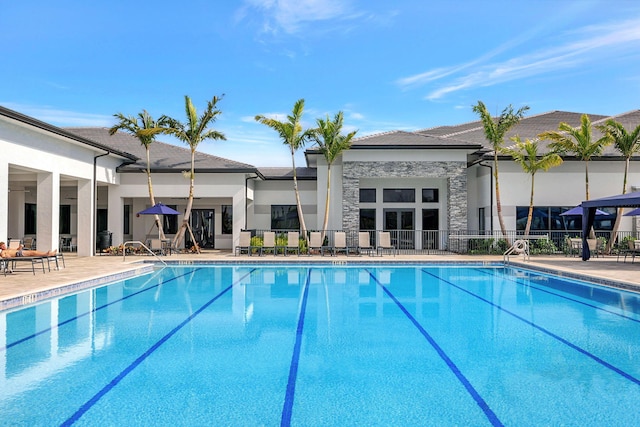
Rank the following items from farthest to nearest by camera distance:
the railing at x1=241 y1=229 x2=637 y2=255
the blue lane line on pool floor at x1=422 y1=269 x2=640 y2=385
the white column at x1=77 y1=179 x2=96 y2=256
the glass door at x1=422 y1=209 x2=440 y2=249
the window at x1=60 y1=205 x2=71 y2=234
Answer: the window at x1=60 y1=205 x2=71 y2=234, the glass door at x1=422 y1=209 x2=440 y2=249, the railing at x1=241 y1=229 x2=637 y2=255, the white column at x1=77 y1=179 x2=96 y2=256, the blue lane line on pool floor at x1=422 y1=269 x2=640 y2=385

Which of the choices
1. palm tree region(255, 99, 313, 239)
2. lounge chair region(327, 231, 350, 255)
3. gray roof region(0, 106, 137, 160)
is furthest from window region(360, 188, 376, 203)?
gray roof region(0, 106, 137, 160)

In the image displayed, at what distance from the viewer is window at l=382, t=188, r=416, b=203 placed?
2402cm

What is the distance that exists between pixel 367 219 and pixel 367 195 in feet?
4.16

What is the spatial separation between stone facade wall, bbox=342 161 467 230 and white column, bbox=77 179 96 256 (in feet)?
36.6

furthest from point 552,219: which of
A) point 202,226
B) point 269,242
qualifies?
point 202,226

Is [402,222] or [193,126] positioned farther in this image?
[402,222]

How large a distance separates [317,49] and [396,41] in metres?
4.14

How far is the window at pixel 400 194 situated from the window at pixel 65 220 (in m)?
17.6

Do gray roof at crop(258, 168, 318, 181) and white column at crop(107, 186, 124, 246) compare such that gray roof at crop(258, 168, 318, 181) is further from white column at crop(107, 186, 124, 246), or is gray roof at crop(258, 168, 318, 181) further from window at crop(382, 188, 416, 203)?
white column at crop(107, 186, 124, 246)

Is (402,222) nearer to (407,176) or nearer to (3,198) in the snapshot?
(407,176)

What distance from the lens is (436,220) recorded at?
24.0 meters

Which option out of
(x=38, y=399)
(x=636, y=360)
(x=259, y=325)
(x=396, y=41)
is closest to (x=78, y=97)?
(x=396, y=41)

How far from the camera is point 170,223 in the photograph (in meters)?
25.4

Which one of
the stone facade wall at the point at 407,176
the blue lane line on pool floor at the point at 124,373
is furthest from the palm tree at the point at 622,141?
the blue lane line on pool floor at the point at 124,373
